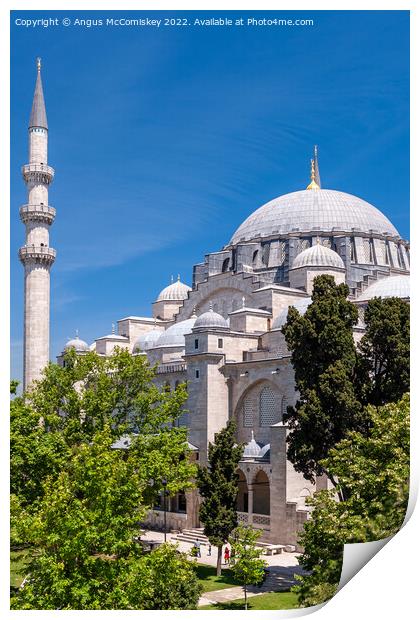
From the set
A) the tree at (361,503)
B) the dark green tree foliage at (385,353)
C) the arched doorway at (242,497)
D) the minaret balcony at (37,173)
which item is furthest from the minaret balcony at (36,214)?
the tree at (361,503)

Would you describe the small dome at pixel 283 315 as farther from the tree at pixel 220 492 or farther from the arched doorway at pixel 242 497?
the tree at pixel 220 492

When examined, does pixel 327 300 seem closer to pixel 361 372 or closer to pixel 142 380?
pixel 361 372

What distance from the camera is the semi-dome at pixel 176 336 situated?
3556 centimetres

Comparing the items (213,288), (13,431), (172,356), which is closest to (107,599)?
(13,431)

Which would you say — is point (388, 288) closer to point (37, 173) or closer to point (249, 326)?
point (249, 326)

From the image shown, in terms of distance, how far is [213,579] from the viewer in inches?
832

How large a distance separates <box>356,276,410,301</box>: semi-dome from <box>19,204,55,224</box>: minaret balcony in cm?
1454

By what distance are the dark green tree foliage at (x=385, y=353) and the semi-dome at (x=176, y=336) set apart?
53.9 ft

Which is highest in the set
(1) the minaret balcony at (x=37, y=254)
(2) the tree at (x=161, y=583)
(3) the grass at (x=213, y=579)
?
(1) the minaret balcony at (x=37, y=254)

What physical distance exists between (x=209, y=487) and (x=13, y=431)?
7.60 m

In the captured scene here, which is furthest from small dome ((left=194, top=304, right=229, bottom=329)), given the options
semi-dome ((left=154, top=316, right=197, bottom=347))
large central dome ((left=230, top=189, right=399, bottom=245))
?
large central dome ((left=230, top=189, right=399, bottom=245))

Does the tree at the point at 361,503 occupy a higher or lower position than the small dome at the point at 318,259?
lower

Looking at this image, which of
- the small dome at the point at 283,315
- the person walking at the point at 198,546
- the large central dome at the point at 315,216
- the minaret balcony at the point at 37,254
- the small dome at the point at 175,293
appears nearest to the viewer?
the person walking at the point at 198,546

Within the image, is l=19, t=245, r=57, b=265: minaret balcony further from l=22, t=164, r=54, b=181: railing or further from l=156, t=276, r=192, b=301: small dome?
l=156, t=276, r=192, b=301: small dome
